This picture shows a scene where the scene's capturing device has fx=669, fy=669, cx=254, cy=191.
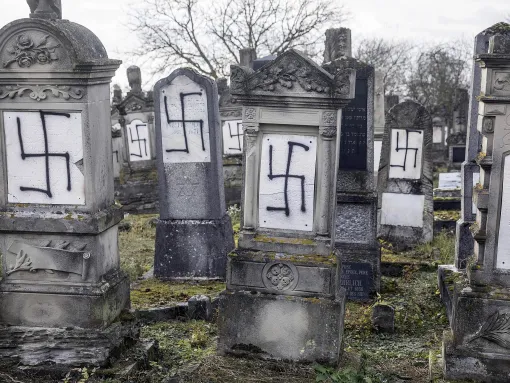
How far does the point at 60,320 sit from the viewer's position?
574 centimetres

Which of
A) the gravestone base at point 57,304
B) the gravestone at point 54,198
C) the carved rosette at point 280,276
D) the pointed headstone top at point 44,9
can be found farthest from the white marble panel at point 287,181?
the pointed headstone top at point 44,9

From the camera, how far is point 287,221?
6055 mm

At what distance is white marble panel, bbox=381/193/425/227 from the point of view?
11.3 meters

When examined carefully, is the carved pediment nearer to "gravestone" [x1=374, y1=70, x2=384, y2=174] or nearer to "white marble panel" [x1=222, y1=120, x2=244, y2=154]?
"gravestone" [x1=374, y1=70, x2=384, y2=174]

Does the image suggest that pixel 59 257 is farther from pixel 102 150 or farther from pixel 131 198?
pixel 131 198

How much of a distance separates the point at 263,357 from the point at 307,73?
8.33ft

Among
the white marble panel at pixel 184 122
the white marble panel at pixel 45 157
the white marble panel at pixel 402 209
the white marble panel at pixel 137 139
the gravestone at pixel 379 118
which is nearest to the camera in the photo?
the white marble panel at pixel 45 157

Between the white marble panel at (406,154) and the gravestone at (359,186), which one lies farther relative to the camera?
the white marble panel at (406,154)

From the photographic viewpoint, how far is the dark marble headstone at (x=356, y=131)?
335 inches

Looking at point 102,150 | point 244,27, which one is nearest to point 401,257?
point 102,150

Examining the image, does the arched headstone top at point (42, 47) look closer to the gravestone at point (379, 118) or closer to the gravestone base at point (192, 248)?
the gravestone base at point (192, 248)

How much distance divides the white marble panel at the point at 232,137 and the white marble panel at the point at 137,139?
2030 mm

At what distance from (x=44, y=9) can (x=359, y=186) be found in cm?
455

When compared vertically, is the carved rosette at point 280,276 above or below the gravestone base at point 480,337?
above
